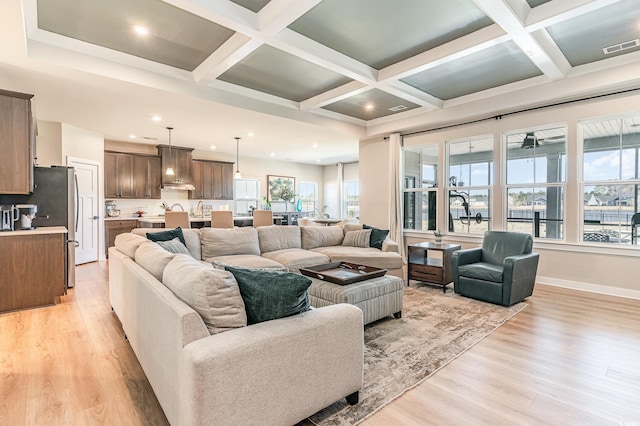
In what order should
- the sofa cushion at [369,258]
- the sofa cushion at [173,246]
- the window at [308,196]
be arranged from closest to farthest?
the sofa cushion at [173,246], the sofa cushion at [369,258], the window at [308,196]

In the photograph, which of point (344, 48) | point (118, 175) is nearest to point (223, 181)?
point (118, 175)

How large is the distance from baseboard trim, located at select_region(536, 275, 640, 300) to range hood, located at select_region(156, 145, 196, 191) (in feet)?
25.0

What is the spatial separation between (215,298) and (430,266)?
12.2ft

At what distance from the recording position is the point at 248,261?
13.2 ft

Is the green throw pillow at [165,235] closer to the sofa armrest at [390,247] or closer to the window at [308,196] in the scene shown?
the sofa armrest at [390,247]

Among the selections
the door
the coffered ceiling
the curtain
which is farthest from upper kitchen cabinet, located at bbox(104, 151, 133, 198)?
the curtain

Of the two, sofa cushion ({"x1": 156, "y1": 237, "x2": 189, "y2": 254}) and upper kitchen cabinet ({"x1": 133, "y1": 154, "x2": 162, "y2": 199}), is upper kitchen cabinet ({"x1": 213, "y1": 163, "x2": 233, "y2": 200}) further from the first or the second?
sofa cushion ({"x1": 156, "y1": 237, "x2": 189, "y2": 254})

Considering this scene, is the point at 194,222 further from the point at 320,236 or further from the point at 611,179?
the point at 611,179

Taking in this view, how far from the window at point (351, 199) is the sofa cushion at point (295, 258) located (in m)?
6.90

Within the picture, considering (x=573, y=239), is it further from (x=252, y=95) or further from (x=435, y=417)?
(x=252, y=95)

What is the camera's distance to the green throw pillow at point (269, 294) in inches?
66.6

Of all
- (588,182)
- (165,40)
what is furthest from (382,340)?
(588,182)

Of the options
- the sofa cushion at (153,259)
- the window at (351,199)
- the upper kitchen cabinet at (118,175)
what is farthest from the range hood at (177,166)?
the sofa cushion at (153,259)

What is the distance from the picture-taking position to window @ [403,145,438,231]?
6609 millimetres
